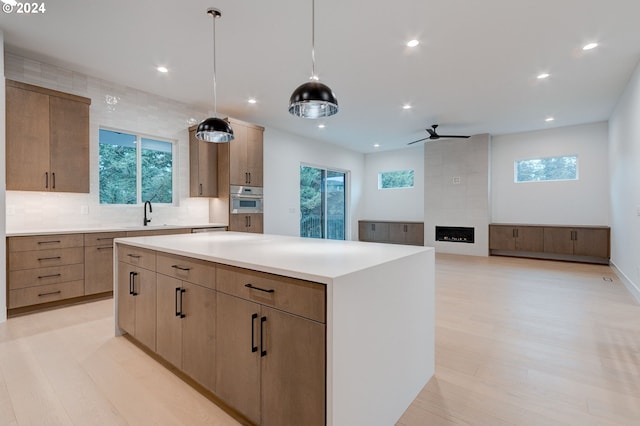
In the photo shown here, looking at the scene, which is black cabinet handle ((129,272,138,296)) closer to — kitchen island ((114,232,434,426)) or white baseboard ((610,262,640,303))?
kitchen island ((114,232,434,426))

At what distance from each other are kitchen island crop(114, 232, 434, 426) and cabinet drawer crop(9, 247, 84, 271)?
2.22 meters

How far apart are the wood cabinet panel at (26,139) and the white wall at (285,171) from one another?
3.60m

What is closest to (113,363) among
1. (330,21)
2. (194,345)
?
(194,345)

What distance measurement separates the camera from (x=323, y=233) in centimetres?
859

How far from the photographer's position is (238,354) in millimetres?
1618

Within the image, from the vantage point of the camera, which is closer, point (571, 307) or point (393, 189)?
point (571, 307)

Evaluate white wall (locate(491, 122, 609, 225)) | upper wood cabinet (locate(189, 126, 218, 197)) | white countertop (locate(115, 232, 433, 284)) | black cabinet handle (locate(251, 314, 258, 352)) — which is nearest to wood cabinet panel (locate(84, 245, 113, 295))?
upper wood cabinet (locate(189, 126, 218, 197))

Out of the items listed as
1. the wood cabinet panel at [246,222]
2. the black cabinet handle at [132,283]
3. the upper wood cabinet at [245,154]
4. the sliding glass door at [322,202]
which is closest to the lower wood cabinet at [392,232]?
the sliding glass door at [322,202]

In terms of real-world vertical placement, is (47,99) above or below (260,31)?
below

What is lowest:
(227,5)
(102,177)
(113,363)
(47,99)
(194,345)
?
(113,363)

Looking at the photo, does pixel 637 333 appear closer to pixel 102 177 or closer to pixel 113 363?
pixel 113 363

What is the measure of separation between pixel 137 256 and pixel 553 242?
25.3 ft

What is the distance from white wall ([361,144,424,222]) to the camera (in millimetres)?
9031

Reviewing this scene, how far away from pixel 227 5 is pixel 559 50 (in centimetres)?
358
